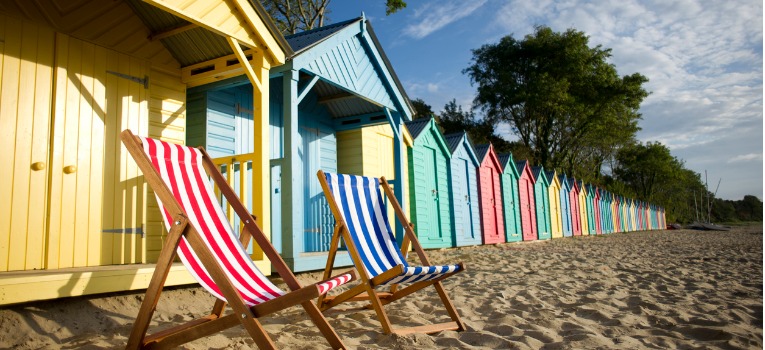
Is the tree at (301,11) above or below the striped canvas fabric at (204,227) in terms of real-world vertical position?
above

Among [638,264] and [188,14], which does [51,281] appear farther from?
[638,264]

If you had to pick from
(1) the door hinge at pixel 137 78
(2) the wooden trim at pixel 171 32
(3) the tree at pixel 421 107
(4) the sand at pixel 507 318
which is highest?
(3) the tree at pixel 421 107

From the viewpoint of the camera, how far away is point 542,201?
16953 millimetres

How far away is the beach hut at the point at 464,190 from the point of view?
1044 centimetres

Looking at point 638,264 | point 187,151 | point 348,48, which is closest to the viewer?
point 187,151

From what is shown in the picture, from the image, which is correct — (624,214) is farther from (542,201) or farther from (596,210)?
(542,201)

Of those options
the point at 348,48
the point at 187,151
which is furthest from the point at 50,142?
the point at 348,48

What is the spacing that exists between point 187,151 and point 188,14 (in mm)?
1374

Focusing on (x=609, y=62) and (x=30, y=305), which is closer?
(x=30, y=305)

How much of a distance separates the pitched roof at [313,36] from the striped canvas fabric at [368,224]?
2.00 m

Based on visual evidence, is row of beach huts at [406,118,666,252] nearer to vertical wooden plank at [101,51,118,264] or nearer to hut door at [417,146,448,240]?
hut door at [417,146,448,240]

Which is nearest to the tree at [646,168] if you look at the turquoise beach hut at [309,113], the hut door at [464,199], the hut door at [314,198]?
the hut door at [464,199]

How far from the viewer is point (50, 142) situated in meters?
3.81

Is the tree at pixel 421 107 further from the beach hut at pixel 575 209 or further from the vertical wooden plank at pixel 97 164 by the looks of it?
the vertical wooden plank at pixel 97 164
